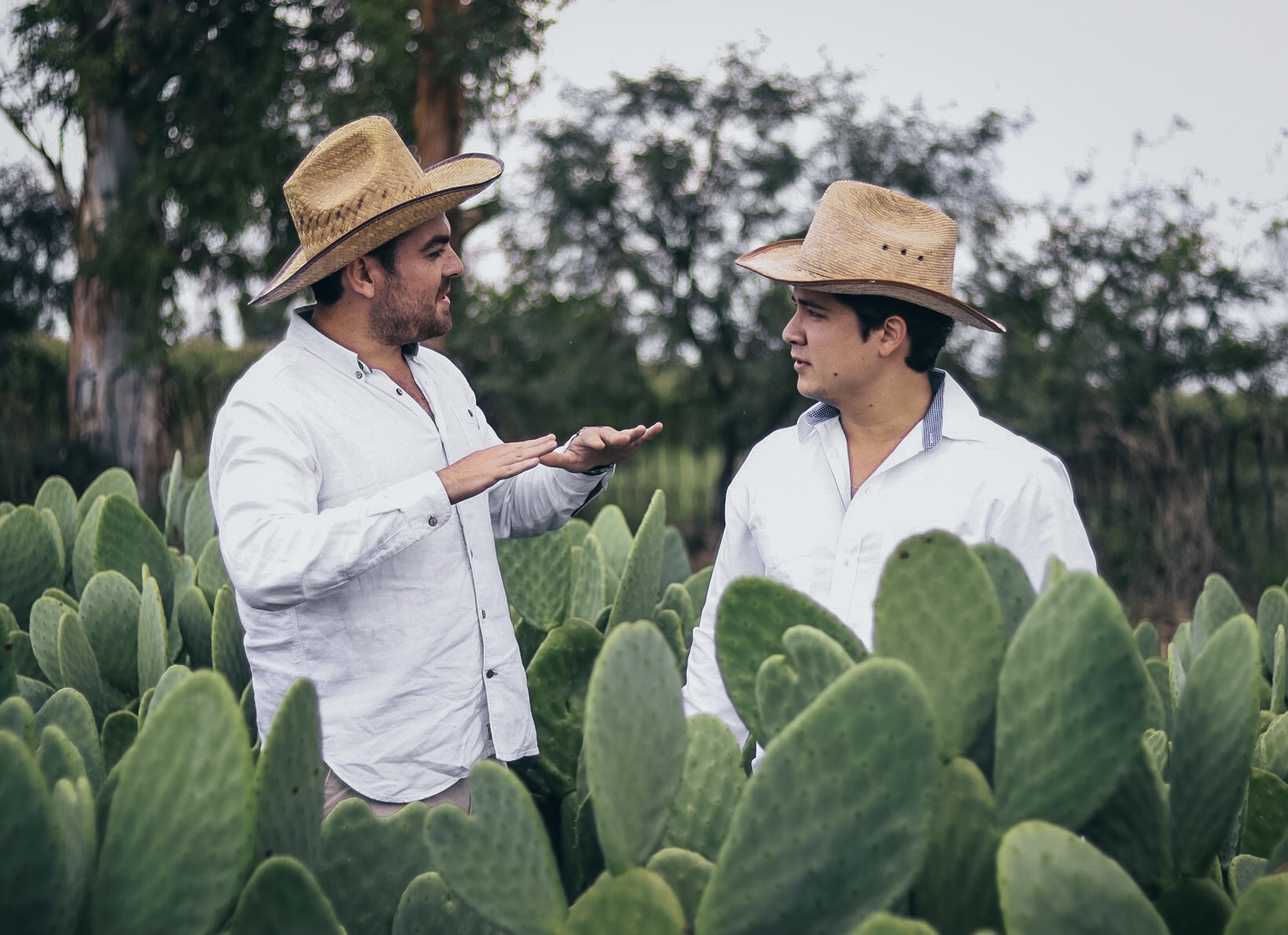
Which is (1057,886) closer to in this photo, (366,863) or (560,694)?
(366,863)

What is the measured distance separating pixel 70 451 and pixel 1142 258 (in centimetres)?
823

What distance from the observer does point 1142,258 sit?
966 centimetres

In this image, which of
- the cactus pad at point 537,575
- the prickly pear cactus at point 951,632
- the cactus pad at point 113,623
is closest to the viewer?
the prickly pear cactus at point 951,632

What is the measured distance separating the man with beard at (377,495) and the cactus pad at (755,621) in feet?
2.05

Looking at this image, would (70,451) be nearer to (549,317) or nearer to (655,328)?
(549,317)

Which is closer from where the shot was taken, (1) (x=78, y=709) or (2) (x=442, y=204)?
(1) (x=78, y=709)

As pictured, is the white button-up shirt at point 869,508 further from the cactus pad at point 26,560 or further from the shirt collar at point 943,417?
the cactus pad at point 26,560

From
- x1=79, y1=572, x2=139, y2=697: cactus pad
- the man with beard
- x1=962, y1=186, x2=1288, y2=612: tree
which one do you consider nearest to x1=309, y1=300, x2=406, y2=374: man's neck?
the man with beard

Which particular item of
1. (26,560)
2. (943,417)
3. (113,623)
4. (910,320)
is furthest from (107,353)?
(943,417)

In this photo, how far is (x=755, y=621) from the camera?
1430mm

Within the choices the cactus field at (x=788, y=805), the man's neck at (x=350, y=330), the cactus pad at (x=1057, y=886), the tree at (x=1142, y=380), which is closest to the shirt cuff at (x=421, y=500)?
the man's neck at (x=350, y=330)

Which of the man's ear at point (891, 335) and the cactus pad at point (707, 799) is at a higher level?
the man's ear at point (891, 335)

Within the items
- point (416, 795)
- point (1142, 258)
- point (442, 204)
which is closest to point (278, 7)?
point (1142, 258)

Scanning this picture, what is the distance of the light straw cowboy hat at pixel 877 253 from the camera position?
2271mm
